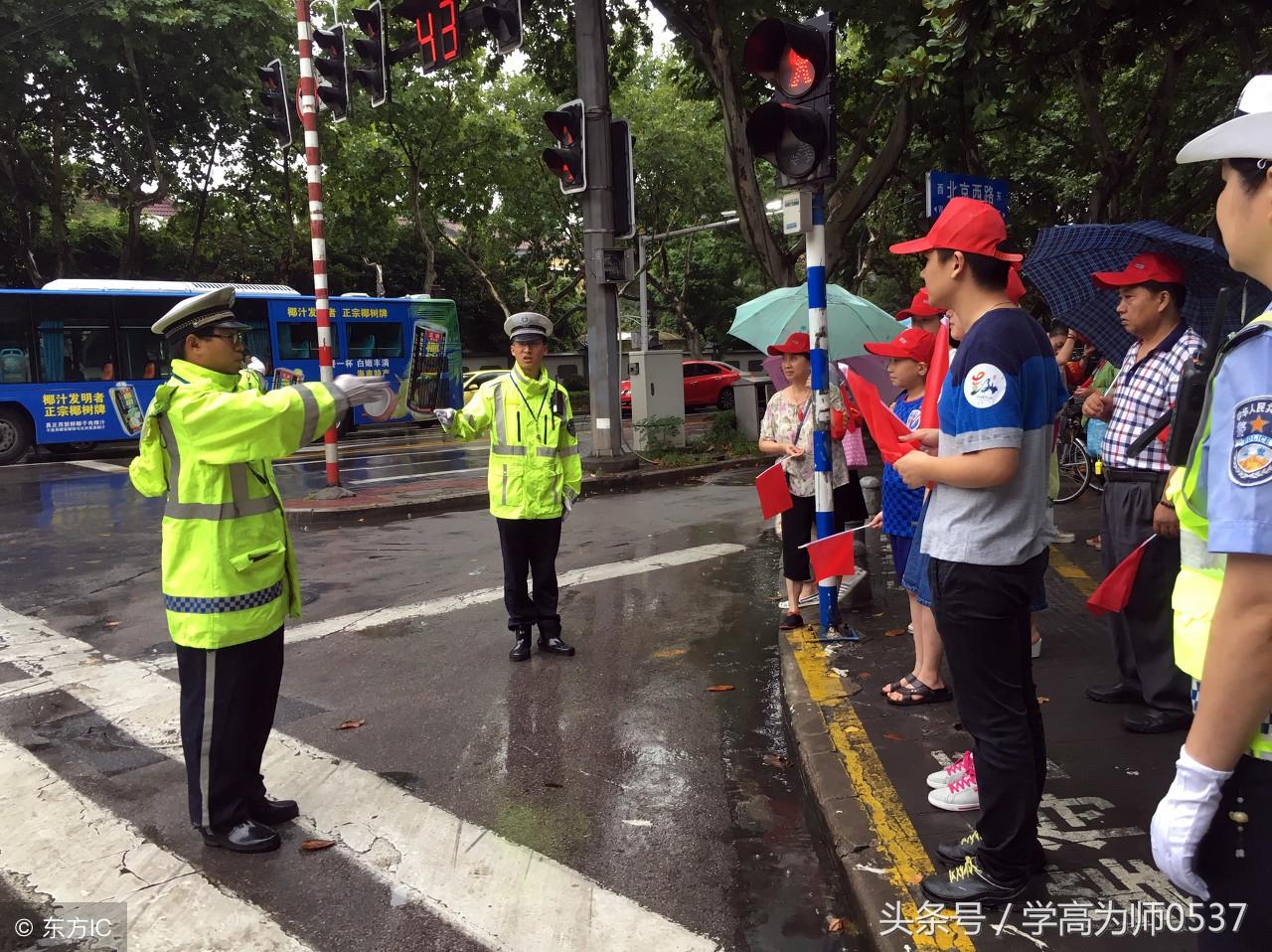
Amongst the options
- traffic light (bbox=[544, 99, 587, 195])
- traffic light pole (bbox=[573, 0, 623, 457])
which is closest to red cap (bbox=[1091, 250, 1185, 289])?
traffic light (bbox=[544, 99, 587, 195])

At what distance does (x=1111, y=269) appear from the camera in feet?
13.9

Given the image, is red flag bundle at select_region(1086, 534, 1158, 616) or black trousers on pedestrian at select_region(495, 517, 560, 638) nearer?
red flag bundle at select_region(1086, 534, 1158, 616)

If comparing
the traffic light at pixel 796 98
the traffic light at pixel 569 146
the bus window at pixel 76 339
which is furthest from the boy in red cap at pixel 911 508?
the bus window at pixel 76 339

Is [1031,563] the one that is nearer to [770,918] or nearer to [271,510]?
[770,918]

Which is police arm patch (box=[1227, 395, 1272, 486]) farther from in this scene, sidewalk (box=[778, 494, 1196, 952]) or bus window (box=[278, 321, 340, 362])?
bus window (box=[278, 321, 340, 362])

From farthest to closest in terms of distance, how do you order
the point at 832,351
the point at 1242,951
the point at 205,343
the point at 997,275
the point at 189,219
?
the point at 189,219
the point at 832,351
the point at 205,343
the point at 997,275
the point at 1242,951

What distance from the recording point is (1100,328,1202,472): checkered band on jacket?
386cm

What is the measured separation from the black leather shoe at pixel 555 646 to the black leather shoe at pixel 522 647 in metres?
0.13

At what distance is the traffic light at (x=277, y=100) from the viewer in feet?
37.3

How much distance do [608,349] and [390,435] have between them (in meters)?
11.2

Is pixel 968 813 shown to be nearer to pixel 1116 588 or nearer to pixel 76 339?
pixel 1116 588

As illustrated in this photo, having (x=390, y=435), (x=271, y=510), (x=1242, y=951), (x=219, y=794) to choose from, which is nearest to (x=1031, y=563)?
(x=1242, y=951)

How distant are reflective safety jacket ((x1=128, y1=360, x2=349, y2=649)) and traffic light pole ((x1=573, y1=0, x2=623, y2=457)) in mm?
9846

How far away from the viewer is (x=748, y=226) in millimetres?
12938
